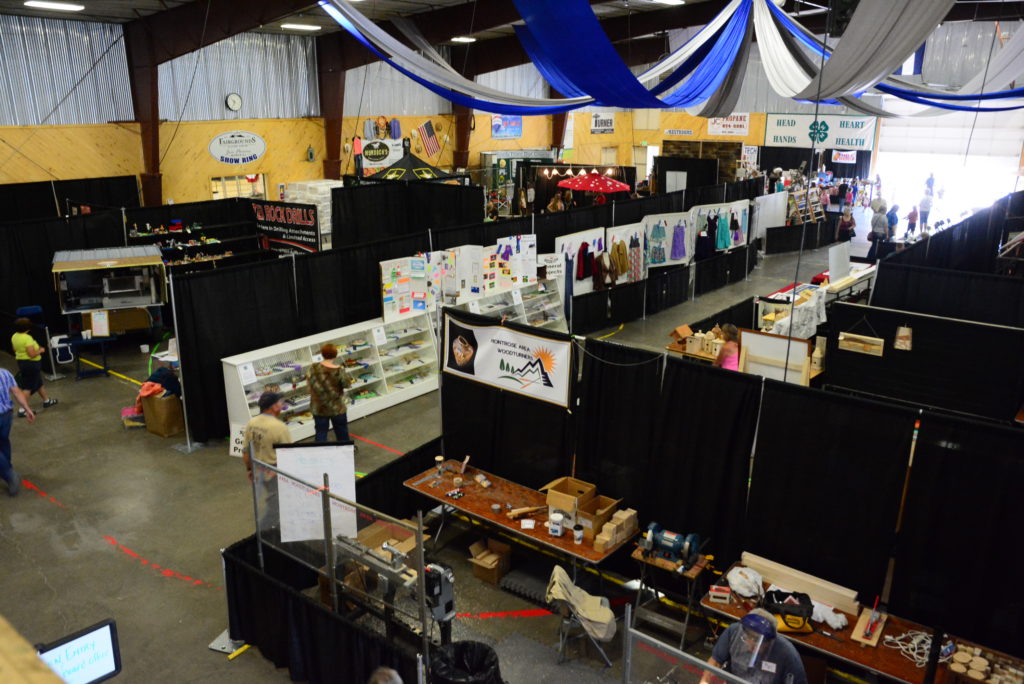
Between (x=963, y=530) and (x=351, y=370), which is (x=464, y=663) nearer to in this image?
(x=963, y=530)

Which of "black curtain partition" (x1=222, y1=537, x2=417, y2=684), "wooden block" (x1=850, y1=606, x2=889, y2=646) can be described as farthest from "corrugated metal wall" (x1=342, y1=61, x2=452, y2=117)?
"wooden block" (x1=850, y1=606, x2=889, y2=646)

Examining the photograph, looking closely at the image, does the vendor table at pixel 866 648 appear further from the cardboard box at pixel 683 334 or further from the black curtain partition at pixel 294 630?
the cardboard box at pixel 683 334

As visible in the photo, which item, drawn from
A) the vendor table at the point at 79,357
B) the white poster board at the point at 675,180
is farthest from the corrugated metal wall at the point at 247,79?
the white poster board at the point at 675,180

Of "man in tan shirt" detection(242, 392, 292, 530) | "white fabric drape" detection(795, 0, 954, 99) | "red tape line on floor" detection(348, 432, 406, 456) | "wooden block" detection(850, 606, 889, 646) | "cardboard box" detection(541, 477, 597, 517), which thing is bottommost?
"red tape line on floor" detection(348, 432, 406, 456)

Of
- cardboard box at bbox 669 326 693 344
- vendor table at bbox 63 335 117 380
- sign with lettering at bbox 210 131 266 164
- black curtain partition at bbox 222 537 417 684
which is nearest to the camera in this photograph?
black curtain partition at bbox 222 537 417 684

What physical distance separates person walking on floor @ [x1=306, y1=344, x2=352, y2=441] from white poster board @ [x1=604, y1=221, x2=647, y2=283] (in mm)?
7599

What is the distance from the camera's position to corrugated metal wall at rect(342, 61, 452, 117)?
23.5m

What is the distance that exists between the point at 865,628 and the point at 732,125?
994 inches

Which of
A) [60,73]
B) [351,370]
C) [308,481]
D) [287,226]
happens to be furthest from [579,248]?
[60,73]

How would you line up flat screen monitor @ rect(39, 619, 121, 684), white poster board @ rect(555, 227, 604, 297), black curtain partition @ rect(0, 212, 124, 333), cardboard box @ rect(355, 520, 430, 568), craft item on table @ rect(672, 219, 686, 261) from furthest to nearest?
craft item on table @ rect(672, 219, 686, 261) → white poster board @ rect(555, 227, 604, 297) → black curtain partition @ rect(0, 212, 124, 333) → cardboard box @ rect(355, 520, 430, 568) → flat screen monitor @ rect(39, 619, 121, 684)

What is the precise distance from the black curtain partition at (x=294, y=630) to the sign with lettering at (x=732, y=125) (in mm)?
25287

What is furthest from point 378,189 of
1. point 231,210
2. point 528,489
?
point 528,489

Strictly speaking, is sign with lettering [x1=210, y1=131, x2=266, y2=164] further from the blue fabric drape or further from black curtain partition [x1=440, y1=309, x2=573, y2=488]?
black curtain partition [x1=440, y1=309, x2=573, y2=488]

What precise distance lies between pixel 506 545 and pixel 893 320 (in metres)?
5.07
